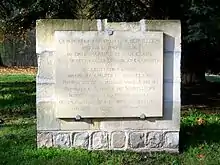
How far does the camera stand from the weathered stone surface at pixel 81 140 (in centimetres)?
696

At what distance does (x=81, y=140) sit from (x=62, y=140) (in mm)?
251

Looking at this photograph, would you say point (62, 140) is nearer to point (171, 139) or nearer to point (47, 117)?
point (47, 117)

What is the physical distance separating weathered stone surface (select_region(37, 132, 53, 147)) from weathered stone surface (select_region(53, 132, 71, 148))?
6 centimetres

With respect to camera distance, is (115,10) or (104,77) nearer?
(104,77)

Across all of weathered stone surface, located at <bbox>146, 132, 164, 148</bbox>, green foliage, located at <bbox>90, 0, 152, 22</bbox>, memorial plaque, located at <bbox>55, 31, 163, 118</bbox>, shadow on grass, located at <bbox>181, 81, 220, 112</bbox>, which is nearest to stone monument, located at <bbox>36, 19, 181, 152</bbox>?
memorial plaque, located at <bbox>55, 31, 163, 118</bbox>

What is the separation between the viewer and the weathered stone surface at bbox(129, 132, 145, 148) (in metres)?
7.00

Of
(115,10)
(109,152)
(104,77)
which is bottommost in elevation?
(109,152)

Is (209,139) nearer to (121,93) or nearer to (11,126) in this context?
(121,93)

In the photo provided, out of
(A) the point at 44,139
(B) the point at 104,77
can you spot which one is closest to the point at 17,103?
(A) the point at 44,139

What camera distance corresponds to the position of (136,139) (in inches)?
A: 276

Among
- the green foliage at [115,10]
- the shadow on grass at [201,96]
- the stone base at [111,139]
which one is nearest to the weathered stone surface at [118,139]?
the stone base at [111,139]

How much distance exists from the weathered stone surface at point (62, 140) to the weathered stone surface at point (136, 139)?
0.83 m

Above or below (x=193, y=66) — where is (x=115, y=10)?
above

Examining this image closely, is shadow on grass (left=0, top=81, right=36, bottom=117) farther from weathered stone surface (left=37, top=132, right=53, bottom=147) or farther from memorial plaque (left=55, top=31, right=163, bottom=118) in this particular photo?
memorial plaque (left=55, top=31, right=163, bottom=118)
